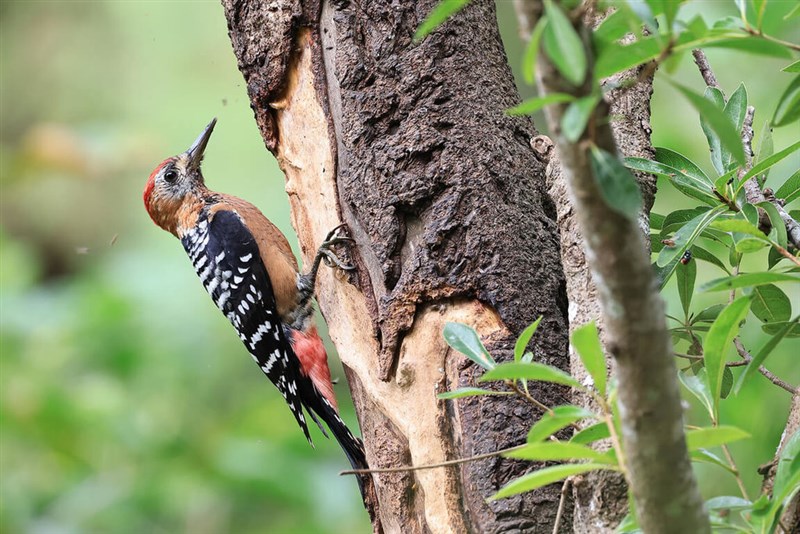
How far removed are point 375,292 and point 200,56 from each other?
5.24 meters

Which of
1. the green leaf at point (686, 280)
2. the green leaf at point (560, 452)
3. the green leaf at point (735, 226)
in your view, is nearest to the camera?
the green leaf at point (560, 452)

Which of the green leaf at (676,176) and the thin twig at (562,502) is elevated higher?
the green leaf at (676,176)

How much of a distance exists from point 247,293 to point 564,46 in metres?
2.66

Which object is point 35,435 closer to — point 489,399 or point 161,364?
point 161,364

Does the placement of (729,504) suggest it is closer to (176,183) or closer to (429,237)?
(429,237)

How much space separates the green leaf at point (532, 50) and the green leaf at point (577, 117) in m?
0.05

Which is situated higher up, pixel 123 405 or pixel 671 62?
pixel 123 405

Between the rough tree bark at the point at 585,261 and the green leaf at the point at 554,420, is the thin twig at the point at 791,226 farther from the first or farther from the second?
the green leaf at the point at 554,420

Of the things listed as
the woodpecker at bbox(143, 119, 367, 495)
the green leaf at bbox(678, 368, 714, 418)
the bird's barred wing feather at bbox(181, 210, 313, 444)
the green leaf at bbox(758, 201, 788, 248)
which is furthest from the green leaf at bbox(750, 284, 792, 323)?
the bird's barred wing feather at bbox(181, 210, 313, 444)

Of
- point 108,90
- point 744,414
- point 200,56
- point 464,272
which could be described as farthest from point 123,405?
point 108,90

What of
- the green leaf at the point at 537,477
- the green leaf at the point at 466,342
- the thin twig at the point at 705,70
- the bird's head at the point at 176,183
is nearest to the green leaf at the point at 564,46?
the green leaf at the point at 537,477

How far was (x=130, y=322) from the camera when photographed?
3928 millimetres

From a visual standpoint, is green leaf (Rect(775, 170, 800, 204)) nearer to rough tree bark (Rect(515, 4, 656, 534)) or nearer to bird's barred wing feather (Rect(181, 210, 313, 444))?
rough tree bark (Rect(515, 4, 656, 534))

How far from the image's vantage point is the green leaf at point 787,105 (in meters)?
1.06
